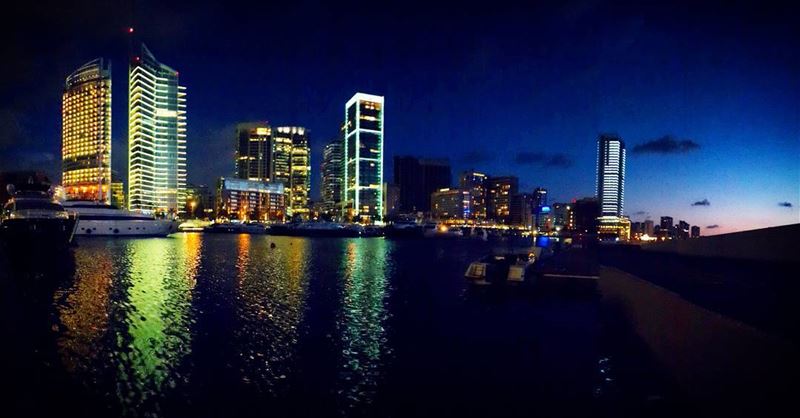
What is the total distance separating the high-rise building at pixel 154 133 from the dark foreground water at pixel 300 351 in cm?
16080

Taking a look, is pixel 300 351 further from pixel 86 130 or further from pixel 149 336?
pixel 86 130

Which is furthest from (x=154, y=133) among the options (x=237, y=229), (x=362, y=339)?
(x=362, y=339)

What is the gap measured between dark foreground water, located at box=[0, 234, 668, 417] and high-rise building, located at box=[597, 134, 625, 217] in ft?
606

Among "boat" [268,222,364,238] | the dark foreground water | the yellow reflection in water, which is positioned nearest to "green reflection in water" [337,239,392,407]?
the dark foreground water

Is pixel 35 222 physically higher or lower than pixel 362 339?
higher

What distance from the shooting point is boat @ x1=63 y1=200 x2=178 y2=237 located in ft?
272

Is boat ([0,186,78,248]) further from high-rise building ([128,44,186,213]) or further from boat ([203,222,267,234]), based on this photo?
high-rise building ([128,44,186,213])

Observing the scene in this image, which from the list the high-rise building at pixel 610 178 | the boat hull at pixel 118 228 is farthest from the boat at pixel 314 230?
the high-rise building at pixel 610 178

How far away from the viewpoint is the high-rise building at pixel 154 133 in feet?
542

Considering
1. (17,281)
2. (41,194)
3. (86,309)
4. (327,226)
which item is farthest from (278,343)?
(327,226)

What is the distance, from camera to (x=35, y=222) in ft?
127

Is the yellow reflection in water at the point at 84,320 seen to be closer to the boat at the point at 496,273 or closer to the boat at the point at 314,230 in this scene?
the boat at the point at 496,273

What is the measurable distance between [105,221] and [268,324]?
83.7m

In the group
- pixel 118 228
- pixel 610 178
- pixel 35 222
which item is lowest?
pixel 118 228
